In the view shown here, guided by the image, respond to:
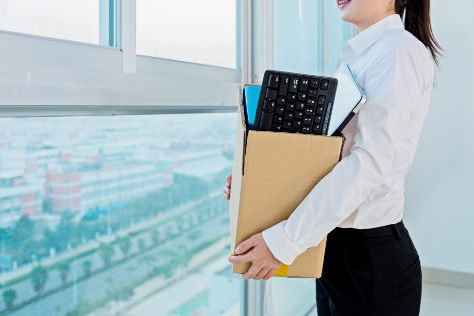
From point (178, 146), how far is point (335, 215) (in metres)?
0.60

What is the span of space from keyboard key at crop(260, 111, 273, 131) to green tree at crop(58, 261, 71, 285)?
0.52 m

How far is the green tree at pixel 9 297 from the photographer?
0.74m

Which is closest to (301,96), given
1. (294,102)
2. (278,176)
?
(294,102)

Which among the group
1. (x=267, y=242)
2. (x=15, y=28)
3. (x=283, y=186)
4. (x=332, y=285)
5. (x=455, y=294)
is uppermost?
(x=15, y=28)

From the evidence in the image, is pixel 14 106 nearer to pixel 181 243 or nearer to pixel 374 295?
pixel 181 243

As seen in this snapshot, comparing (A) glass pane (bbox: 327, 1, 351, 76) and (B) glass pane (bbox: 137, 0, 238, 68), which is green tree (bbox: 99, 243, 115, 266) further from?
(A) glass pane (bbox: 327, 1, 351, 76)

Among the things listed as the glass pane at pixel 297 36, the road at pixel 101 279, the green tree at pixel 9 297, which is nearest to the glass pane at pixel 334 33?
the glass pane at pixel 297 36

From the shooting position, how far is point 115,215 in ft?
3.21

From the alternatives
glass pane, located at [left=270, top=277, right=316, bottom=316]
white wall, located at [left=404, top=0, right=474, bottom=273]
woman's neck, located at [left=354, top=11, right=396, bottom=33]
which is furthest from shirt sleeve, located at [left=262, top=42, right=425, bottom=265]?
white wall, located at [left=404, top=0, right=474, bottom=273]

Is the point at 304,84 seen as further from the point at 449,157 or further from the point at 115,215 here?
the point at 449,157

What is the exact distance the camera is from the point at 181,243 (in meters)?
1.25

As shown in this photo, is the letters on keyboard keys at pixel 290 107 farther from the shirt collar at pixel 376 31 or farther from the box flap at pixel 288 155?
the shirt collar at pixel 376 31

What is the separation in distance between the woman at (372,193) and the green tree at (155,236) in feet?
0.84

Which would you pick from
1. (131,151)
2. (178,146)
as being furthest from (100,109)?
(178,146)
